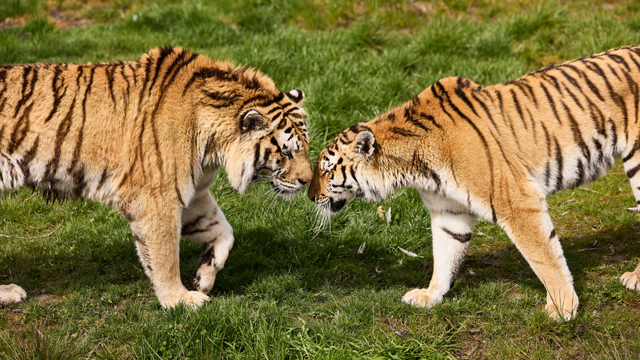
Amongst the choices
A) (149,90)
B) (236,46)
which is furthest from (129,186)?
(236,46)

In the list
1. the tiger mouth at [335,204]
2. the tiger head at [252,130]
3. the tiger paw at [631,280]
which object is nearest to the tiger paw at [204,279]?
the tiger head at [252,130]

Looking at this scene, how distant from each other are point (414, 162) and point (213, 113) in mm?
1286

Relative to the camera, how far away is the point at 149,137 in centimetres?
359

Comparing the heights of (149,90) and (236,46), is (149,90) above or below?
above

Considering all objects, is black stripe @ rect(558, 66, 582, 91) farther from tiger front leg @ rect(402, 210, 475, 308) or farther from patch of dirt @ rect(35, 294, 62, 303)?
patch of dirt @ rect(35, 294, 62, 303)

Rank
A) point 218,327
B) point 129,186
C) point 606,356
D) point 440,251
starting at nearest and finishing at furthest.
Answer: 1. point 606,356
2. point 218,327
3. point 129,186
4. point 440,251

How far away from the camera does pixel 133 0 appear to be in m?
8.51

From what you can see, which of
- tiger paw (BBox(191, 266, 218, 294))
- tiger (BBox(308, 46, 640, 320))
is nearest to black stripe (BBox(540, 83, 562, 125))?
tiger (BBox(308, 46, 640, 320))

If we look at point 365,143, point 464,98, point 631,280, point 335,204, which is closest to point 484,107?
point 464,98

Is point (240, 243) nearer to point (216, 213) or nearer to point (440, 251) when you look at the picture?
point (216, 213)

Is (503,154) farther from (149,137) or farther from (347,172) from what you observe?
(149,137)

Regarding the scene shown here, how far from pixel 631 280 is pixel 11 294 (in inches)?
159

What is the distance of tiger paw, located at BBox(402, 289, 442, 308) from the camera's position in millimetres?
3887

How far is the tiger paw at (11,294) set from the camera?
12.5ft
